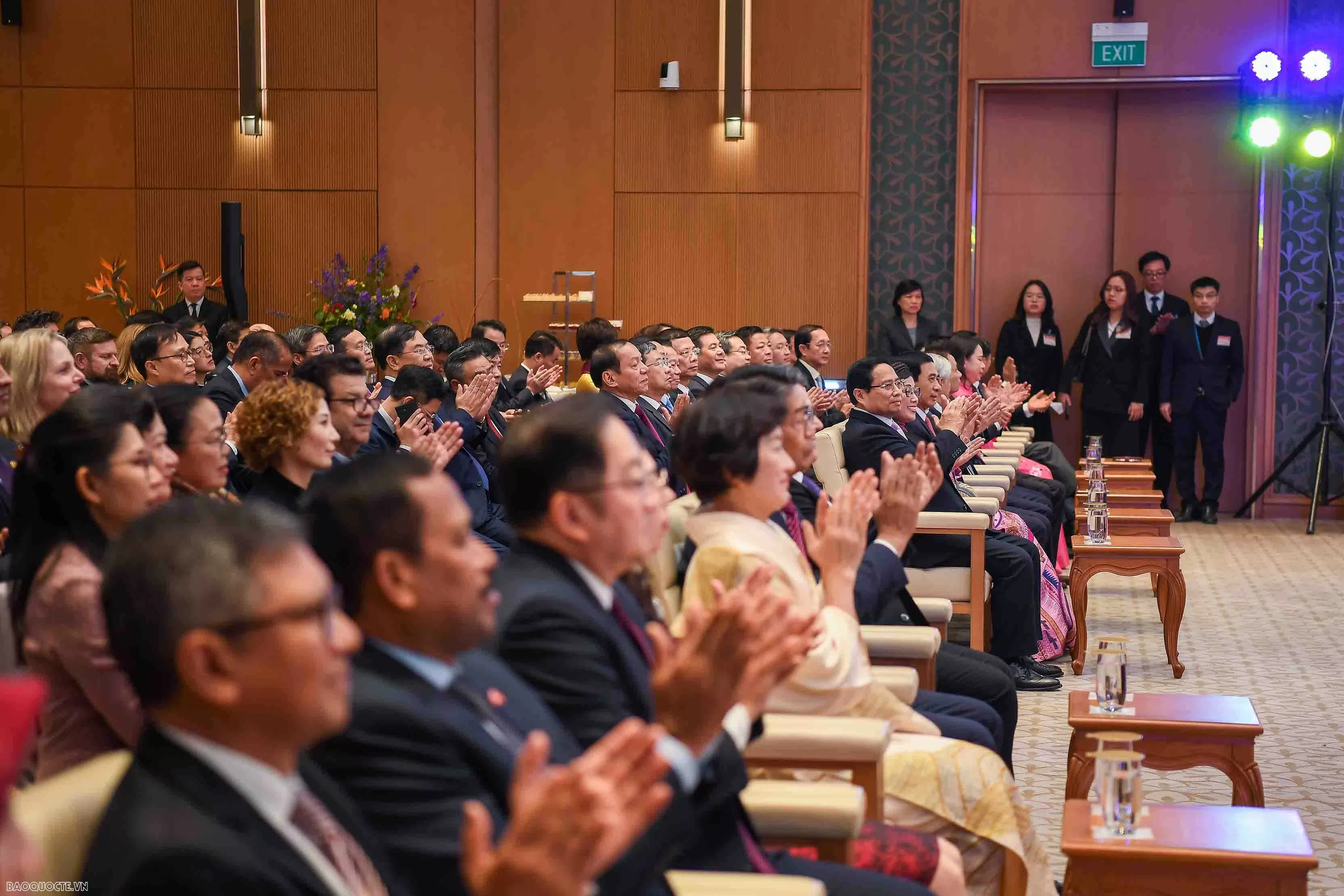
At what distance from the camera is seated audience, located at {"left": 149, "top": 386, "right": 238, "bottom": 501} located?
3174mm

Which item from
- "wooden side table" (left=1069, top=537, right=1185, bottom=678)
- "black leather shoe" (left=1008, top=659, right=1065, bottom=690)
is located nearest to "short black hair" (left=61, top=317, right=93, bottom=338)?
"black leather shoe" (left=1008, top=659, right=1065, bottom=690)

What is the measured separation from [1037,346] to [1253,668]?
4.79 metres

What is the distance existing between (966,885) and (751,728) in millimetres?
970

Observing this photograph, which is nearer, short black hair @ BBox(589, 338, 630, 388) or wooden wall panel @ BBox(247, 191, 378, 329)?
short black hair @ BBox(589, 338, 630, 388)

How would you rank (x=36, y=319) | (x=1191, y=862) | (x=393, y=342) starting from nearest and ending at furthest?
1. (x=1191, y=862)
2. (x=393, y=342)
3. (x=36, y=319)

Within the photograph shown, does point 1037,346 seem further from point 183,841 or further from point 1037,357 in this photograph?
point 183,841

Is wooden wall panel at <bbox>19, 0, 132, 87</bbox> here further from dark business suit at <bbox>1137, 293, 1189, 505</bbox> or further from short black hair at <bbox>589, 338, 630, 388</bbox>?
dark business suit at <bbox>1137, 293, 1189, 505</bbox>

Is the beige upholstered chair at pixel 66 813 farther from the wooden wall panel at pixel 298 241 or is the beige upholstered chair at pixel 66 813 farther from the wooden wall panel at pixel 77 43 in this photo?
the wooden wall panel at pixel 77 43

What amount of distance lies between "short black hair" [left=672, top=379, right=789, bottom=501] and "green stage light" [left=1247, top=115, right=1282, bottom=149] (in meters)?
7.62

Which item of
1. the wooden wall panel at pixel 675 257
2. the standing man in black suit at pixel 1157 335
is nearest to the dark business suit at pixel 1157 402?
the standing man in black suit at pixel 1157 335

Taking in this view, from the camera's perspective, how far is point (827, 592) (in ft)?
9.72

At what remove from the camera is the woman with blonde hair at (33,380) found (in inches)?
175

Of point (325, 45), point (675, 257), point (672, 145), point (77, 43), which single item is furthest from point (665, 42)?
point (77, 43)

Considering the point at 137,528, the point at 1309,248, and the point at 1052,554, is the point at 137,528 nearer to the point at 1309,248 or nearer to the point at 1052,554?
the point at 1052,554
